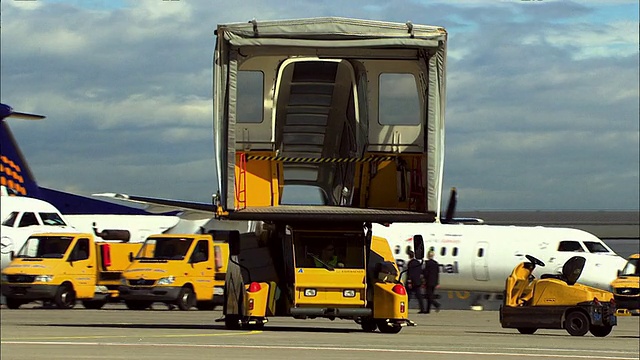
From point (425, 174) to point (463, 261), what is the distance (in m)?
17.3

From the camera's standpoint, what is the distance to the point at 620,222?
86562mm

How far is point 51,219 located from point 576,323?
17488 millimetres

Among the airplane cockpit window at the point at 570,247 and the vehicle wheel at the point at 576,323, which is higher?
the airplane cockpit window at the point at 570,247

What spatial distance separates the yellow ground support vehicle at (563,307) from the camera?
778 inches

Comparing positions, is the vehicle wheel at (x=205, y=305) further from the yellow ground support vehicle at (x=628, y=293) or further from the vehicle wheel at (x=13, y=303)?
the yellow ground support vehicle at (x=628, y=293)

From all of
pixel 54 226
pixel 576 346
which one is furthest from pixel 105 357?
pixel 54 226

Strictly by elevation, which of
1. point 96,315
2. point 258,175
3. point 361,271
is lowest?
point 96,315

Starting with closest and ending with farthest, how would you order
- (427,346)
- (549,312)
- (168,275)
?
(427,346) < (549,312) < (168,275)

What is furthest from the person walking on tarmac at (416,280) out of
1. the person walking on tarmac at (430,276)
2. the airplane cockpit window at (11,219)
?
the airplane cockpit window at (11,219)

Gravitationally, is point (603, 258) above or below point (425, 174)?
below

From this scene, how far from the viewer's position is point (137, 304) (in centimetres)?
3000

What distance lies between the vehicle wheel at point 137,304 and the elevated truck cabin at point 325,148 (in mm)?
10012

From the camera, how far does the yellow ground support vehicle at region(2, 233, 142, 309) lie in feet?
94.7

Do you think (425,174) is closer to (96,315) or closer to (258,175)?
(258,175)
